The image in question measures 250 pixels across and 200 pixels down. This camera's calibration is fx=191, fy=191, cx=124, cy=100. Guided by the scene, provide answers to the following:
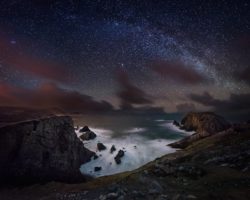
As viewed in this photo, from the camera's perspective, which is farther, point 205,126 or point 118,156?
point 205,126

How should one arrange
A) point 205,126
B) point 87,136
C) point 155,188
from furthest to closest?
point 205,126 → point 87,136 → point 155,188

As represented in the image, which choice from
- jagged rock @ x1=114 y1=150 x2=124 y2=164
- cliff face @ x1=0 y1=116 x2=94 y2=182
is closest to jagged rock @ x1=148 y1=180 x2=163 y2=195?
cliff face @ x1=0 y1=116 x2=94 y2=182

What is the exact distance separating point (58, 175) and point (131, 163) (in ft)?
169

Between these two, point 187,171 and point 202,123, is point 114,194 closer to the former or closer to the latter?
point 187,171

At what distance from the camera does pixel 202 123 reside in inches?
7042

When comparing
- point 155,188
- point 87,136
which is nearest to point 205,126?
point 87,136

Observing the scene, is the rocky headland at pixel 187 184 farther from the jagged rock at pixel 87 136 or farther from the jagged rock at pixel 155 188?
the jagged rock at pixel 87 136

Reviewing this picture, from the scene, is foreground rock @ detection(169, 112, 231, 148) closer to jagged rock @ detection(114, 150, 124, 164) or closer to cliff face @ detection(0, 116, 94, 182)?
jagged rock @ detection(114, 150, 124, 164)

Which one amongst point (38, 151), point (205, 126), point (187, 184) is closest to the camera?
point (187, 184)

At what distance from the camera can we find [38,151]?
69.7 m

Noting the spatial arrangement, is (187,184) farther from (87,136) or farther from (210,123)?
(210,123)

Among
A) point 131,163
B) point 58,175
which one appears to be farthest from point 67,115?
point 131,163

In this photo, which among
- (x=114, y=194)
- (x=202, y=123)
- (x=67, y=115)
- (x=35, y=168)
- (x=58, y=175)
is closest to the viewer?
(x=114, y=194)

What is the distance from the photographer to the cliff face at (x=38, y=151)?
208 ft
